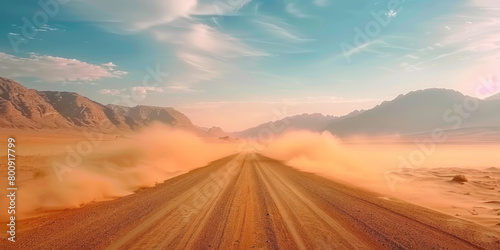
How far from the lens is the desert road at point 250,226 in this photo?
644 cm

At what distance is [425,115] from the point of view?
16025 cm

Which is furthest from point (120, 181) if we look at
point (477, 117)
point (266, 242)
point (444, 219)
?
point (477, 117)

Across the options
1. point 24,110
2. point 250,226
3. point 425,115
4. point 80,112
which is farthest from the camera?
point 425,115

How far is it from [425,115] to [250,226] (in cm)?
18798

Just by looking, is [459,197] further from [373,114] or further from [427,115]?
[373,114]

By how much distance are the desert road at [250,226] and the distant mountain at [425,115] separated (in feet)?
503

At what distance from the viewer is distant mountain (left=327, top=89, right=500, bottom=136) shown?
140 meters

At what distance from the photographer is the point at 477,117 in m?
138

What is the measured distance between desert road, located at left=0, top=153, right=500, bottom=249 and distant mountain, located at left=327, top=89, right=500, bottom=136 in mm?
153356

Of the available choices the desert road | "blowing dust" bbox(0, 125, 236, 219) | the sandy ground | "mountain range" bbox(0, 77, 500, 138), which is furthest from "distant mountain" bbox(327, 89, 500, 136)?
"blowing dust" bbox(0, 125, 236, 219)

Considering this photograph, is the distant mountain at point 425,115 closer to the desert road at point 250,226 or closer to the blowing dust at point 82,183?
the desert road at point 250,226

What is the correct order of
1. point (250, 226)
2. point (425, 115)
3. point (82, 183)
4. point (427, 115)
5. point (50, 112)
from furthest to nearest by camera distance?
point (425, 115) < point (427, 115) < point (50, 112) < point (82, 183) < point (250, 226)

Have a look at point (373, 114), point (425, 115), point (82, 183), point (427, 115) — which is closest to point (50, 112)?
point (82, 183)

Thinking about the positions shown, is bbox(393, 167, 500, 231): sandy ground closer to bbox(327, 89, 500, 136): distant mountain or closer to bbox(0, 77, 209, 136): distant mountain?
bbox(0, 77, 209, 136): distant mountain
